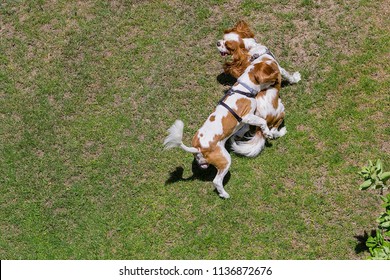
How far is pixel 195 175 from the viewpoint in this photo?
6031mm

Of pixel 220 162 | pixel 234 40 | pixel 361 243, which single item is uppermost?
pixel 234 40

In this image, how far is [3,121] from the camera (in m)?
6.66

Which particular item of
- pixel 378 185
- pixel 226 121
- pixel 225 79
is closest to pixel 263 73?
pixel 226 121

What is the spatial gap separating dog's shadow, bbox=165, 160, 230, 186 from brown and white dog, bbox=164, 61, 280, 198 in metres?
0.31

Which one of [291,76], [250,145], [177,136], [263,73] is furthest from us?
[291,76]

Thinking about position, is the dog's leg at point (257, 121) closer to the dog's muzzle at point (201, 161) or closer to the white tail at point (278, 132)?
the white tail at point (278, 132)

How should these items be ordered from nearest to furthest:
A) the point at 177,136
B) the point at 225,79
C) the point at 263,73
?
the point at 177,136, the point at 263,73, the point at 225,79

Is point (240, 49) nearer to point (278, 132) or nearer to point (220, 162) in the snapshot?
point (278, 132)

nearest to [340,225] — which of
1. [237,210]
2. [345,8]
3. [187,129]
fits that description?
[237,210]

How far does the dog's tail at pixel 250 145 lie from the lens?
585 cm

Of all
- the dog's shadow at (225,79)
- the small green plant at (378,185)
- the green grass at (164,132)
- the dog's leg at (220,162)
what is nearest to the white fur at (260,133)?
the green grass at (164,132)

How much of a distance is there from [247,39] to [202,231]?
2058 millimetres

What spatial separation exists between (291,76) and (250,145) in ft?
3.14

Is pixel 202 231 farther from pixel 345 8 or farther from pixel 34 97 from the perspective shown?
pixel 345 8
